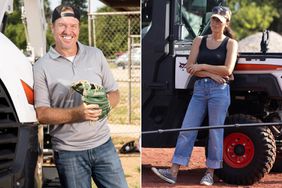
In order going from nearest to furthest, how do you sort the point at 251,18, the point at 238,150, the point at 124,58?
the point at 238,150 → the point at 124,58 → the point at 251,18

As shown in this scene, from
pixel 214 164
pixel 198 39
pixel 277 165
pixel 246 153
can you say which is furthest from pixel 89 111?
pixel 277 165

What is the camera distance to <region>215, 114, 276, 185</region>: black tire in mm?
3477

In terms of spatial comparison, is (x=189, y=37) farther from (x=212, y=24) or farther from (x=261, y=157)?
(x=261, y=157)

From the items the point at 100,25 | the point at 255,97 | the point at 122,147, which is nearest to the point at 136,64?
the point at 122,147

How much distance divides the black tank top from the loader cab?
85 millimetres

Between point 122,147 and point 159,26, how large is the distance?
1060 mm

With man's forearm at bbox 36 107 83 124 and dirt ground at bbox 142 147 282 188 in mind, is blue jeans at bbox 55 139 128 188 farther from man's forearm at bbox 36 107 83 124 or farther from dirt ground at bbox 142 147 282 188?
dirt ground at bbox 142 147 282 188

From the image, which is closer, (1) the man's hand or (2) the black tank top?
(1) the man's hand

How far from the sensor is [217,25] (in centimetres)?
311

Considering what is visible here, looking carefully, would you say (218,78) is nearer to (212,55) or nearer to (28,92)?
(212,55)

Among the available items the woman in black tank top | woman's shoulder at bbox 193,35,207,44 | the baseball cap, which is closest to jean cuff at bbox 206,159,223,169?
the woman in black tank top

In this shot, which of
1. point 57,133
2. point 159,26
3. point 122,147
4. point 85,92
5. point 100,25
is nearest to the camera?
point 85,92

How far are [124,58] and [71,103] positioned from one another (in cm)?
247

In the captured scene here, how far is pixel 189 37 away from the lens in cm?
320
